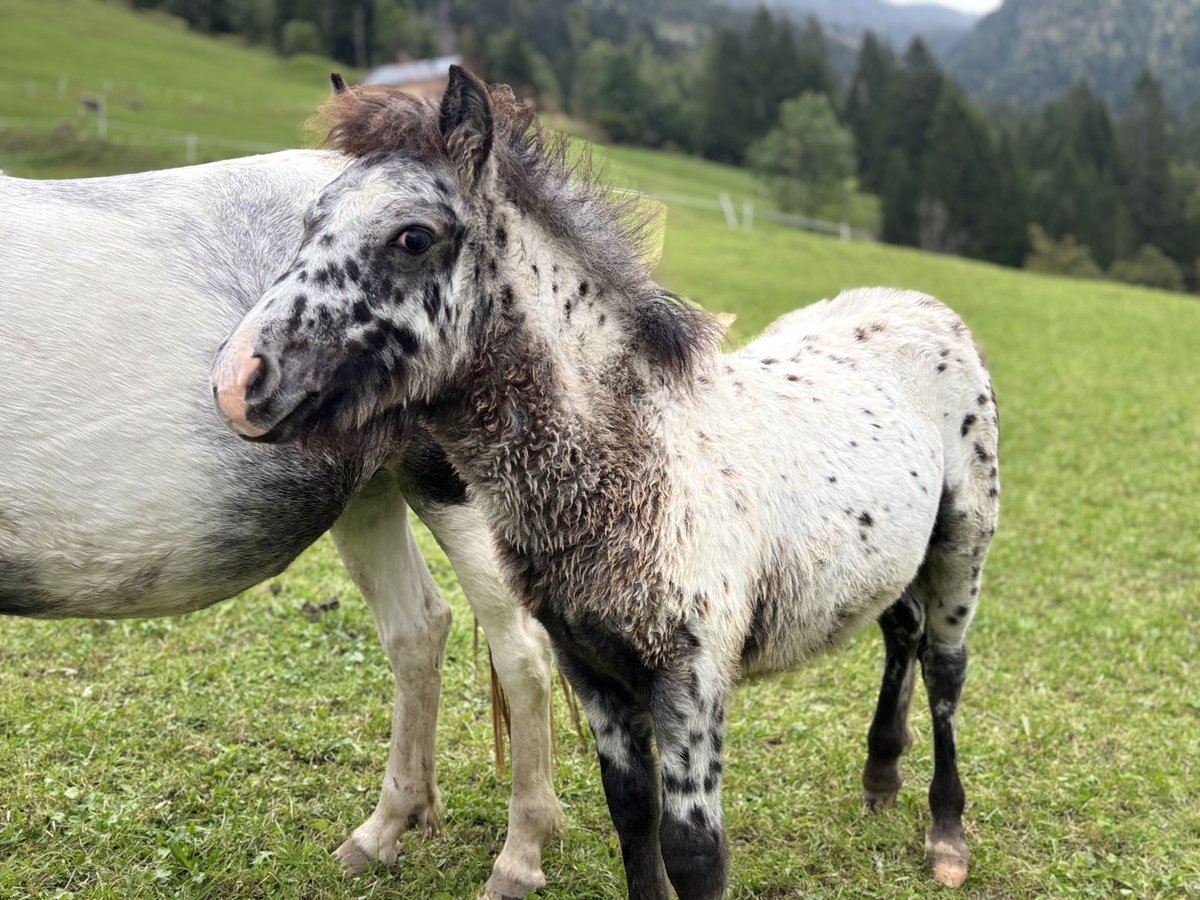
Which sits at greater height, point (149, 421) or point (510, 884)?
point (149, 421)

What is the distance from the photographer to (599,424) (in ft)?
9.02

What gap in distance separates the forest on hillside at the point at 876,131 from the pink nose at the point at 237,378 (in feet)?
165

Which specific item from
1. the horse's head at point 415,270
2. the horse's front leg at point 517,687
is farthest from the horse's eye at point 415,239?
the horse's front leg at point 517,687

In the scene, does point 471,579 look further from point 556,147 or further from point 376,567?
point 556,147

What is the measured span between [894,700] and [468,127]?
9.76ft

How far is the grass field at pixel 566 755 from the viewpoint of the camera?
389 cm

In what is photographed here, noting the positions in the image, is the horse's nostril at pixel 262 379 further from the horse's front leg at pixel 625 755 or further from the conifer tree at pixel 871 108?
the conifer tree at pixel 871 108

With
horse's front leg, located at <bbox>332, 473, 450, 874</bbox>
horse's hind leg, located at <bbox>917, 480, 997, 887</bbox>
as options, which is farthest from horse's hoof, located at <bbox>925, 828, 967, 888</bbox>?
horse's front leg, located at <bbox>332, 473, 450, 874</bbox>

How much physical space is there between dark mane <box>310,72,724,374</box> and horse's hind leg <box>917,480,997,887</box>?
1.46 meters

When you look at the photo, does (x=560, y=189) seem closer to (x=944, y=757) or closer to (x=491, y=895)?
(x=491, y=895)

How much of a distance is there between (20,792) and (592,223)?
3264 millimetres

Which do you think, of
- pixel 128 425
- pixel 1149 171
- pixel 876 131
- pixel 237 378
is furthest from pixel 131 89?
pixel 1149 171

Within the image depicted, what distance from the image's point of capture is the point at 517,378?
2656 mm

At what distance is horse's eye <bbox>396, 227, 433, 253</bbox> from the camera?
2.43 meters
